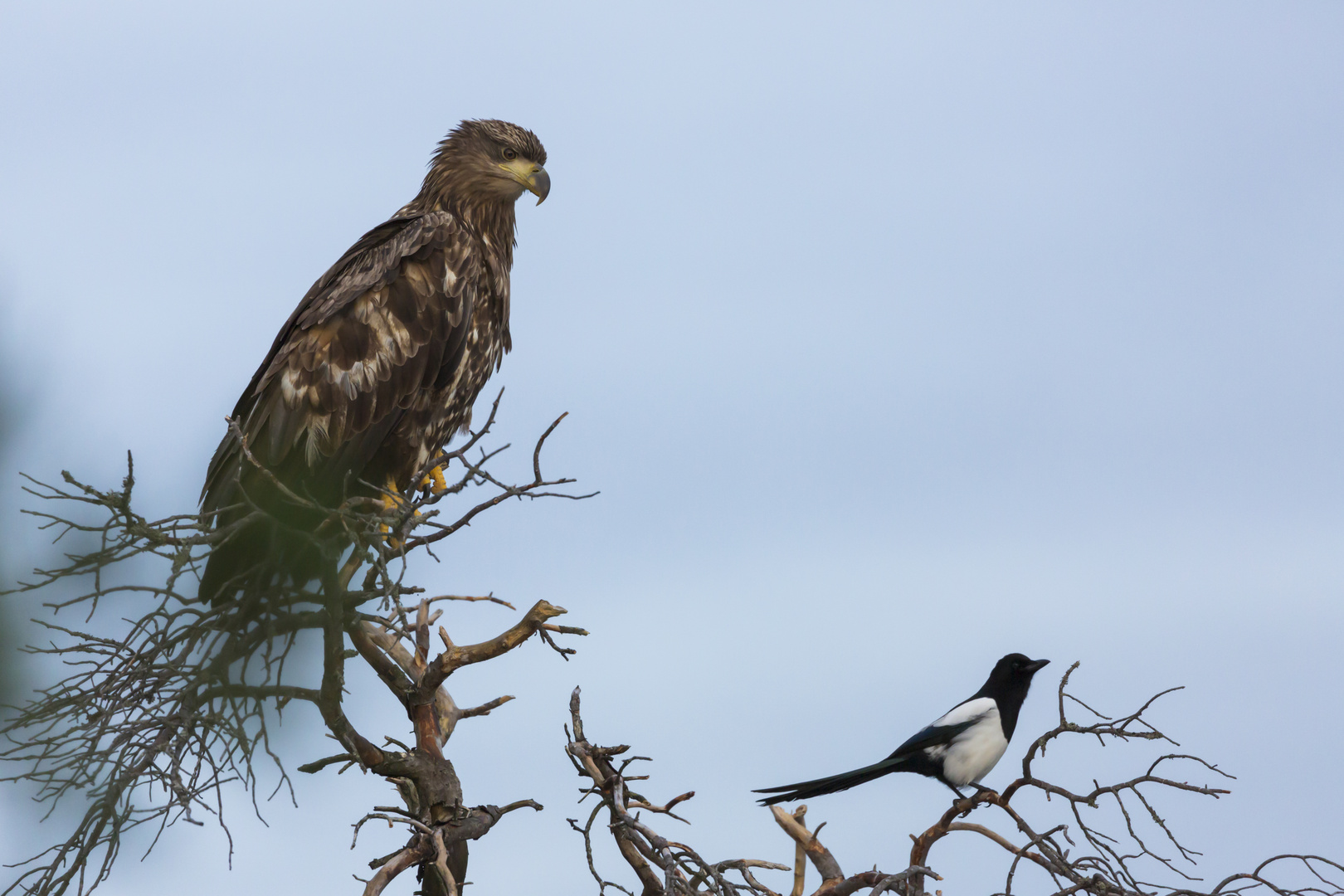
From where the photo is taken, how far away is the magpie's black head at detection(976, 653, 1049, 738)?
18.5ft

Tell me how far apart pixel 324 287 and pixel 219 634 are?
1748 millimetres

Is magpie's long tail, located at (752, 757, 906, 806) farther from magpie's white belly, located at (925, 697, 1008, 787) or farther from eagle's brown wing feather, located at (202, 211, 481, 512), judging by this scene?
eagle's brown wing feather, located at (202, 211, 481, 512)

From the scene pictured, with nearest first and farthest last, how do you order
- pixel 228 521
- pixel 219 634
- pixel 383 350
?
1. pixel 219 634
2. pixel 228 521
3. pixel 383 350

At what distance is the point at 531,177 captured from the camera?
210 inches

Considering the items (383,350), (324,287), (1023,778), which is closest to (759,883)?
(1023,778)

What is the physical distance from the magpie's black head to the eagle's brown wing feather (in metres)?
3.17

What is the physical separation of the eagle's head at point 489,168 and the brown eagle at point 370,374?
0.13m

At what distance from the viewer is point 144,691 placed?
3873 mm

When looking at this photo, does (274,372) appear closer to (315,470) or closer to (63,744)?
(315,470)

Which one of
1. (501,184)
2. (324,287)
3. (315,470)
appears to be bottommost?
(315,470)

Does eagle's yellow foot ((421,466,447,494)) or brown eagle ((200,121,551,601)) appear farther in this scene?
eagle's yellow foot ((421,466,447,494))

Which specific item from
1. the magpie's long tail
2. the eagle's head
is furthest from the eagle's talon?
the magpie's long tail

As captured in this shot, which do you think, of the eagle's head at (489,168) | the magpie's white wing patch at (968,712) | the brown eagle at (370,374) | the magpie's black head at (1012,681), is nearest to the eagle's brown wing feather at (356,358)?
the brown eagle at (370,374)

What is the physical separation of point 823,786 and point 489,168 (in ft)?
10.6
